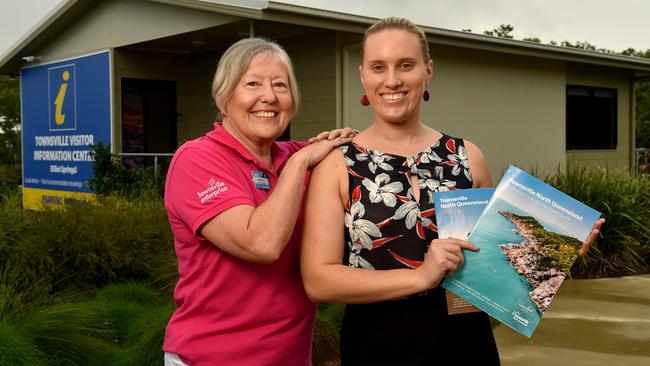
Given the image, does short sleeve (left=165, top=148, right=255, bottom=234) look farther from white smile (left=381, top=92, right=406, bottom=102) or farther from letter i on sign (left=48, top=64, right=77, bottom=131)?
letter i on sign (left=48, top=64, right=77, bottom=131)

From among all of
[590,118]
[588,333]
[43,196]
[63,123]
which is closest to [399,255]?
[588,333]

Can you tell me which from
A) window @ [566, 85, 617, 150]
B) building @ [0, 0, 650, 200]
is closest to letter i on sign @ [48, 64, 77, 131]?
building @ [0, 0, 650, 200]

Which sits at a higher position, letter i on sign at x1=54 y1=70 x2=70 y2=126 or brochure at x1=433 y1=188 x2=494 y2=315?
letter i on sign at x1=54 y1=70 x2=70 y2=126

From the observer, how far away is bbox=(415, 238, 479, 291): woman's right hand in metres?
2.01

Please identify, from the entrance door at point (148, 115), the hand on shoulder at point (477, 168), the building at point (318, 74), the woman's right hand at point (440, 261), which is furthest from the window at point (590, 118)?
the woman's right hand at point (440, 261)

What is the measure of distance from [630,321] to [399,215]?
490cm

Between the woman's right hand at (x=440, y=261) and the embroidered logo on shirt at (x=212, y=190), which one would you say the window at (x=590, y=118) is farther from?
the embroidered logo on shirt at (x=212, y=190)

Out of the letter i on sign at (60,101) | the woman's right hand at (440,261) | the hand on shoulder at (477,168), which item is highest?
the letter i on sign at (60,101)

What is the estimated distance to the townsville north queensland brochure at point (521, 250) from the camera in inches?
82.3

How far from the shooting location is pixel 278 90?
2.45 metres

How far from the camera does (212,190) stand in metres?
2.19

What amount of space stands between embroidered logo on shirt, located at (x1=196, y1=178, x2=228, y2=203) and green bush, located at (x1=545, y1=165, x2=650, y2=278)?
6955 millimetres

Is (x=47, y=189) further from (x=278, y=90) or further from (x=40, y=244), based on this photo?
(x=278, y=90)

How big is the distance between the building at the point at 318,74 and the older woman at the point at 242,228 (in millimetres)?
7430
